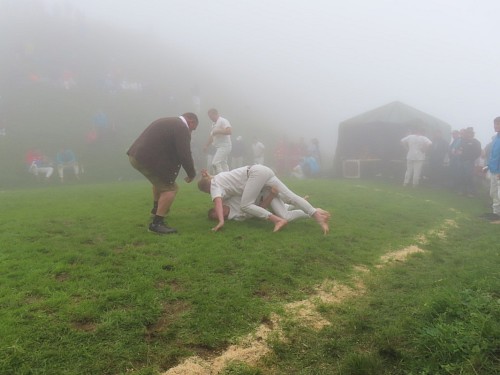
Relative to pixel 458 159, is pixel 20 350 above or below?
below

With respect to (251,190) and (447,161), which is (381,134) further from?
(251,190)

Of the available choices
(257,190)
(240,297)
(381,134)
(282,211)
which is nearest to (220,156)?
(282,211)

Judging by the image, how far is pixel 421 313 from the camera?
401 cm

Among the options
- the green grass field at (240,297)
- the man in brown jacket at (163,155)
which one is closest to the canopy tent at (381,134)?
the green grass field at (240,297)

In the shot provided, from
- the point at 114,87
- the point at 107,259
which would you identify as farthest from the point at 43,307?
the point at 114,87

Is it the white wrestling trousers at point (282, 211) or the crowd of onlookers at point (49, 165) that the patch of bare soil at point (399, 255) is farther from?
the crowd of onlookers at point (49, 165)

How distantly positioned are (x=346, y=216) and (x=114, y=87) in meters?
30.8

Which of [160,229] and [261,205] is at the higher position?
[261,205]

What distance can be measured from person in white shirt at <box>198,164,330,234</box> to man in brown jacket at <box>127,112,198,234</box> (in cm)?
69

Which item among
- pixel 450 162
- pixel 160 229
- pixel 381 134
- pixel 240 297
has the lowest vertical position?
pixel 240 297

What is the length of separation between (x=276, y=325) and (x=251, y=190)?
3.67 metres

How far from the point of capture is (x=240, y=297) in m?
4.50

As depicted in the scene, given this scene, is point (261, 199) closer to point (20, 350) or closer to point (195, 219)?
point (195, 219)

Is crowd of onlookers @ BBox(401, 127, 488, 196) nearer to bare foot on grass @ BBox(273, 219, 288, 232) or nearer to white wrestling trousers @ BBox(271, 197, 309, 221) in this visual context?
white wrestling trousers @ BBox(271, 197, 309, 221)
